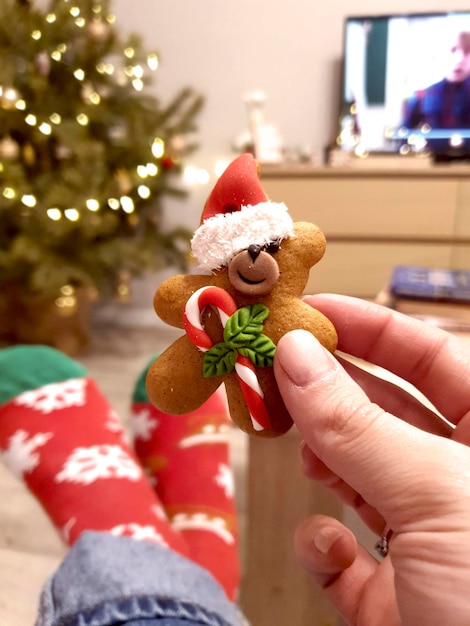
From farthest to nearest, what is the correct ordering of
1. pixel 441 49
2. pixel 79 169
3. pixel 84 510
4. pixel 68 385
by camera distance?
pixel 441 49
pixel 79 169
pixel 68 385
pixel 84 510

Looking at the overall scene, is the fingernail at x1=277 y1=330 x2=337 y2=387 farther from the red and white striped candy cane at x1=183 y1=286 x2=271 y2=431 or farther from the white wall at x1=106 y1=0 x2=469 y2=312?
the white wall at x1=106 y1=0 x2=469 y2=312

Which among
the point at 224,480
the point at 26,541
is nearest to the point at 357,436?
the point at 224,480

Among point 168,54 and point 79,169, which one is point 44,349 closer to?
point 79,169

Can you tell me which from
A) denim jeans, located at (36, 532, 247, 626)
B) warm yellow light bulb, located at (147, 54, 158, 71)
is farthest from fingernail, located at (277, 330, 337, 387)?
warm yellow light bulb, located at (147, 54, 158, 71)

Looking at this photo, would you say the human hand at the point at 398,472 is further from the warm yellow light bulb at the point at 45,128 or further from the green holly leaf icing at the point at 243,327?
the warm yellow light bulb at the point at 45,128

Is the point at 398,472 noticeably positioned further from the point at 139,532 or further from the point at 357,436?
the point at 139,532

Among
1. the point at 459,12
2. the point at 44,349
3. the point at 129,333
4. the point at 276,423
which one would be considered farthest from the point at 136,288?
the point at 276,423

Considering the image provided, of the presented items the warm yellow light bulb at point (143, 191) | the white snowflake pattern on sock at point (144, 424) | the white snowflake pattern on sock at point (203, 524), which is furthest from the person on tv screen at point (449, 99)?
the white snowflake pattern on sock at point (203, 524)
